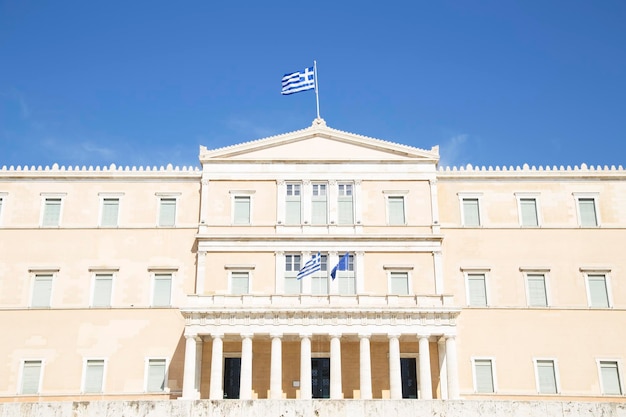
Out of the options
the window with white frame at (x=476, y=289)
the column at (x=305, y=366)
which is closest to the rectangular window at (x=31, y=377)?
the column at (x=305, y=366)

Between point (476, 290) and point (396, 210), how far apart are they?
5.71 meters

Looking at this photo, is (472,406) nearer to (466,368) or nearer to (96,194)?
(466,368)

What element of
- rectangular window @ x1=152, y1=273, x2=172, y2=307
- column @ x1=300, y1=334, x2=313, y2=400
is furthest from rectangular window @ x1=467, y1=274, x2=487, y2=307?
rectangular window @ x1=152, y1=273, x2=172, y2=307

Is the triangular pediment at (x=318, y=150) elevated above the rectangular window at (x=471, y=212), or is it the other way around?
the triangular pediment at (x=318, y=150)

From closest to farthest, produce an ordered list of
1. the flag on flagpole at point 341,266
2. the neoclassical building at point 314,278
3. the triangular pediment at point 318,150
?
1. the neoclassical building at point 314,278
2. the flag on flagpole at point 341,266
3. the triangular pediment at point 318,150

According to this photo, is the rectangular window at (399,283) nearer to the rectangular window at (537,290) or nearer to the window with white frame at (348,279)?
the window with white frame at (348,279)

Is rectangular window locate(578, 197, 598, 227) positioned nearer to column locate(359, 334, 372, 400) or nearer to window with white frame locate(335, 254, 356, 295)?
window with white frame locate(335, 254, 356, 295)

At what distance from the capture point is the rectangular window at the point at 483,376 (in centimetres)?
3506

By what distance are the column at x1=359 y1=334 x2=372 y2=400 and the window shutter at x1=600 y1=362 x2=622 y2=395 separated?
457 inches

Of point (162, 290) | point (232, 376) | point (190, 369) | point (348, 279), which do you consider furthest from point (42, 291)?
point (348, 279)

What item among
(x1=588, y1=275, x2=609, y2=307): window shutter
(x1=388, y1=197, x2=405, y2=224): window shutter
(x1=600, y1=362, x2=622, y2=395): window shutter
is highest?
(x1=388, y1=197, x2=405, y2=224): window shutter

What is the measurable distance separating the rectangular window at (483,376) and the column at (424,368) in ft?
11.6

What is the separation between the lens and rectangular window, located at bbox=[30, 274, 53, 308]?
120 ft

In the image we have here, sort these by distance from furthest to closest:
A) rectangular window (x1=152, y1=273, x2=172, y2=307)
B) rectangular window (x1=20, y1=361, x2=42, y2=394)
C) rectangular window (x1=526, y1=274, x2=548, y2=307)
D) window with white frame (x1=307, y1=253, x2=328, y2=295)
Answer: rectangular window (x1=526, y1=274, x2=548, y2=307), rectangular window (x1=152, y1=273, x2=172, y2=307), window with white frame (x1=307, y1=253, x2=328, y2=295), rectangular window (x1=20, y1=361, x2=42, y2=394)
